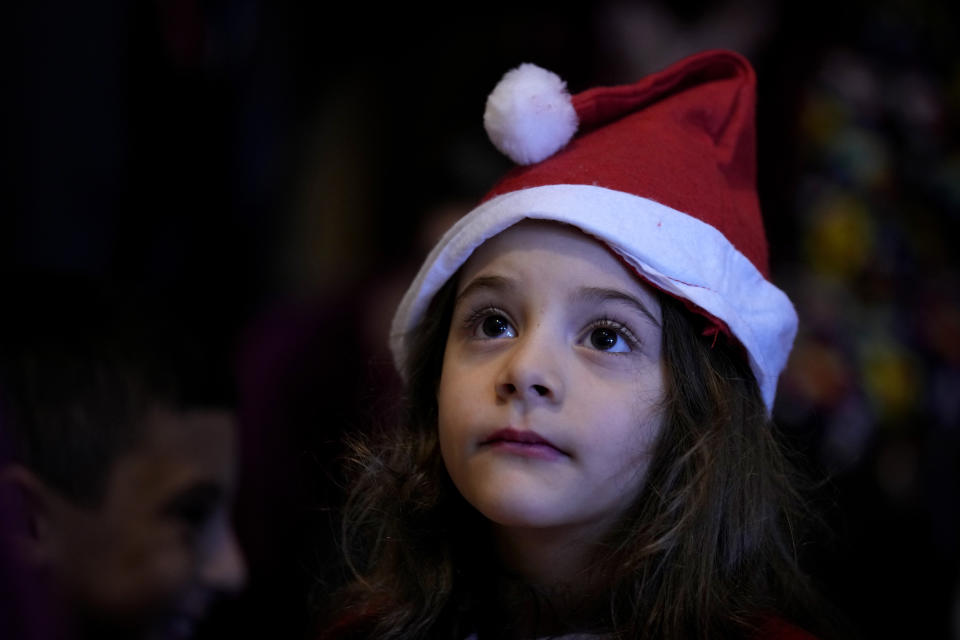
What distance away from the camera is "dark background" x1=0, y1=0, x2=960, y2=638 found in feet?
5.29

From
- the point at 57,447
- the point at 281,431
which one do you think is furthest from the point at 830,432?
the point at 57,447

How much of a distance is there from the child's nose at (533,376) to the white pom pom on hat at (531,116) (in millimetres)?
213

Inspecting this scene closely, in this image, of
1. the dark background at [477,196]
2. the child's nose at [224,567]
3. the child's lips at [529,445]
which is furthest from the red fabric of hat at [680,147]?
the dark background at [477,196]

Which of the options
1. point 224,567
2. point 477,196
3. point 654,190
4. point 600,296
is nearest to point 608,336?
point 600,296

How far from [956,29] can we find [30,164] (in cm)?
184

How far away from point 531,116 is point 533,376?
0.27 meters

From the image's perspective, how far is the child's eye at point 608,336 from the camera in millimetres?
919

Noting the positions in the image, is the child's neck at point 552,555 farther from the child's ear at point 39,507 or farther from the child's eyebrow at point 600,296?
the child's ear at point 39,507

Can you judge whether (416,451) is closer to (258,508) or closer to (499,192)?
(499,192)

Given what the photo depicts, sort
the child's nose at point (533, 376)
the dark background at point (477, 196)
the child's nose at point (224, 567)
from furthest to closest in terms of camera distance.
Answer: the dark background at point (477, 196), the child's nose at point (224, 567), the child's nose at point (533, 376)

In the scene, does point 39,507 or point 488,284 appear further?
point 39,507

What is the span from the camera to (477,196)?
183cm

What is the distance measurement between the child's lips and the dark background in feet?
2.40

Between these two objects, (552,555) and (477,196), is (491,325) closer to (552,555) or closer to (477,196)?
(552,555)
